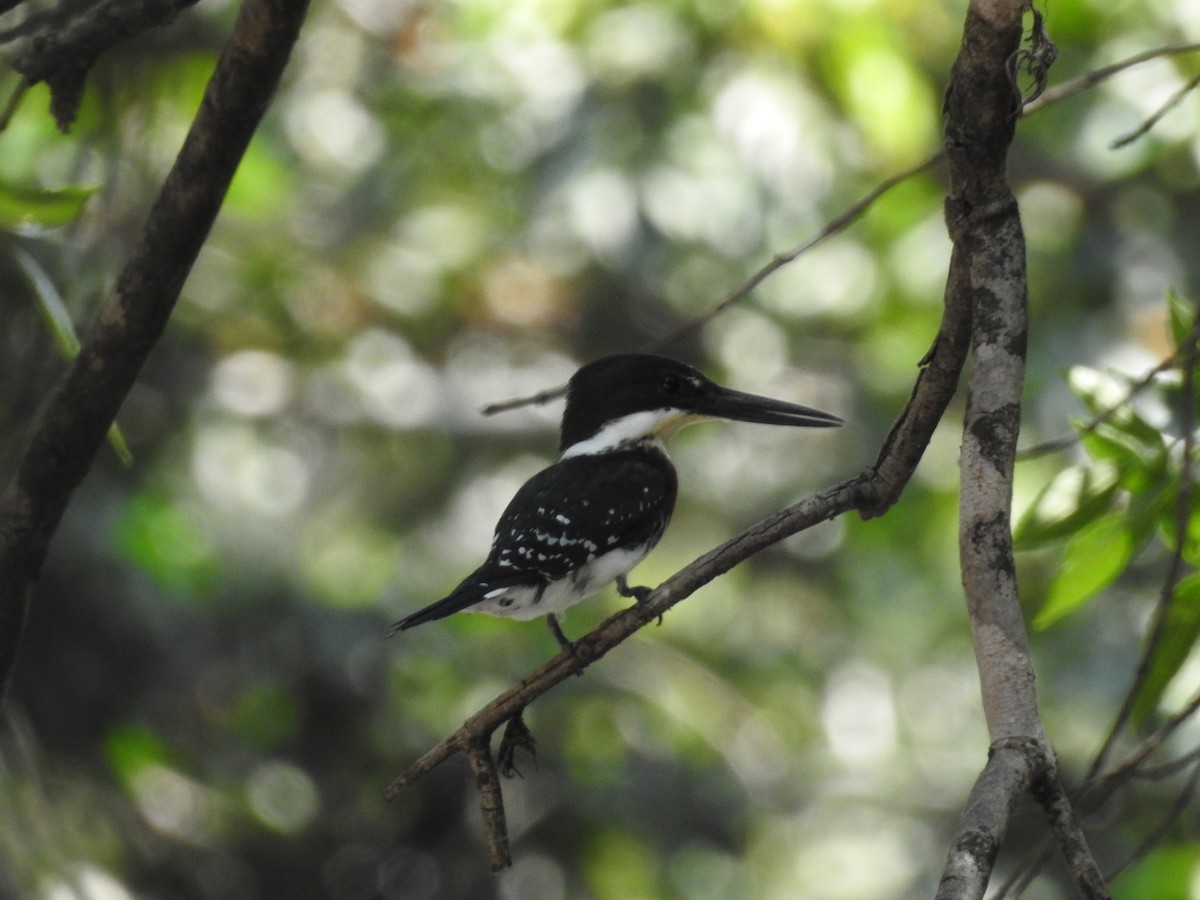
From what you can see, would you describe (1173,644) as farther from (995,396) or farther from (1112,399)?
(995,396)

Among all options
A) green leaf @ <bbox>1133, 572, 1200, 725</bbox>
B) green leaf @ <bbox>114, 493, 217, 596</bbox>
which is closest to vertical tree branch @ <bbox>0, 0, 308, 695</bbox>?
green leaf @ <bbox>1133, 572, 1200, 725</bbox>

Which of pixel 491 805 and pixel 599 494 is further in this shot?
pixel 599 494

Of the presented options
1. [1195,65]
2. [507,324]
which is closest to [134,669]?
[507,324]

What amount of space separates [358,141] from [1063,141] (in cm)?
291

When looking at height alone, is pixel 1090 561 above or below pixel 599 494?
below

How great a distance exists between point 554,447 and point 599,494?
8.55ft

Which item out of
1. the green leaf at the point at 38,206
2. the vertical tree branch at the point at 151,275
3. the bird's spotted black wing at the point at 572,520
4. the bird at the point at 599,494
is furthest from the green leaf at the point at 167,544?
the green leaf at the point at 38,206

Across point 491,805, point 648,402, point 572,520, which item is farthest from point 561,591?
point 491,805

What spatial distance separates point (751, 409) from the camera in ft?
10.8

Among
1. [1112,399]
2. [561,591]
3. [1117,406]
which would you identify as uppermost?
[561,591]

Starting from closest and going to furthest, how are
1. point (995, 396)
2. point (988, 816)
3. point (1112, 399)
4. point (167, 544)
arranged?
point (988, 816) < point (995, 396) < point (1112, 399) < point (167, 544)

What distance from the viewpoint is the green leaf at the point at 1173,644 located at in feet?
5.85

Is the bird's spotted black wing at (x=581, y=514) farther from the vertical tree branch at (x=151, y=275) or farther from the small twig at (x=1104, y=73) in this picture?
the small twig at (x=1104, y=73)

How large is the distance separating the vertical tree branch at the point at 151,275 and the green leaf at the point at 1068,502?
3.88ft
